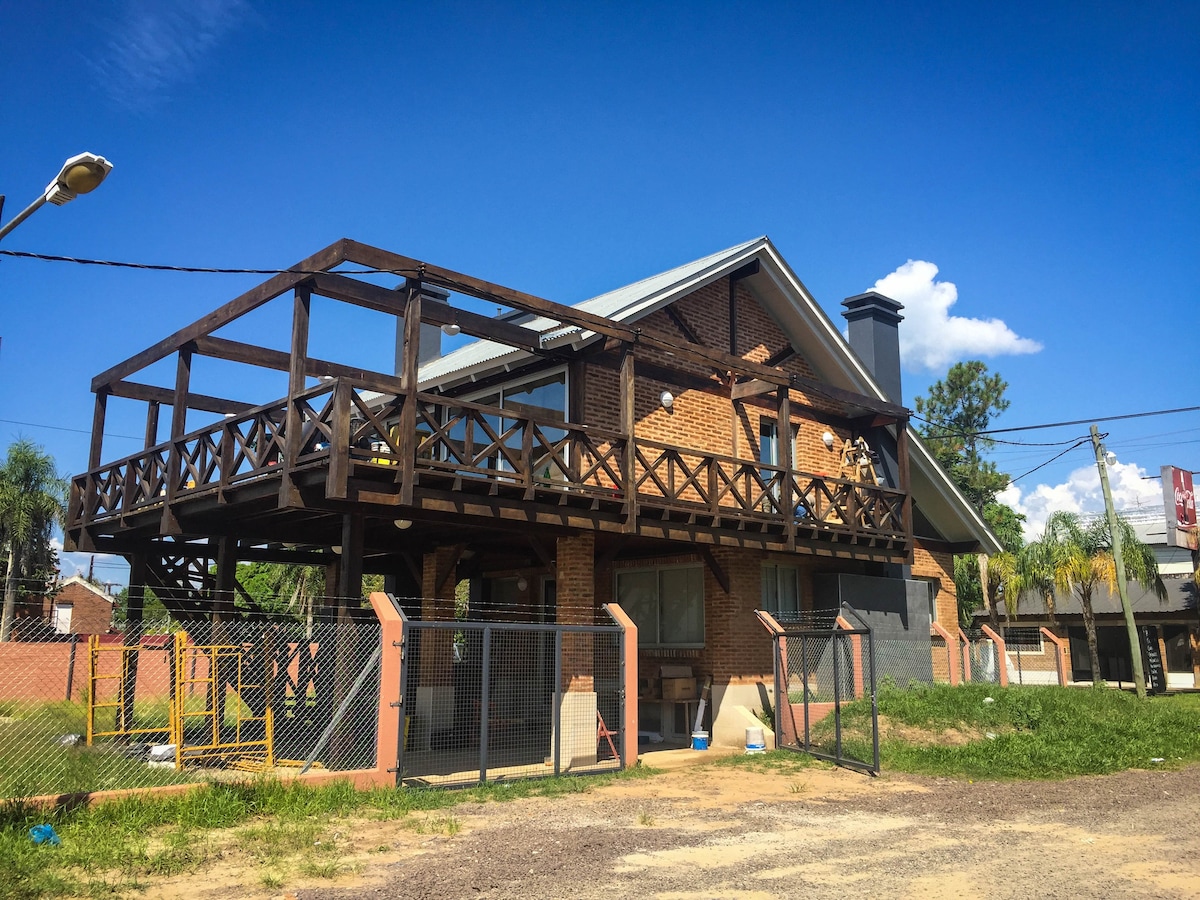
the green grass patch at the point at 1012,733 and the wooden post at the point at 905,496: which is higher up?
the wooden post at the point at 905,496

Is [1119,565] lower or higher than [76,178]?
lower

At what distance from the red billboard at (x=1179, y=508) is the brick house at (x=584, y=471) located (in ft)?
37.0

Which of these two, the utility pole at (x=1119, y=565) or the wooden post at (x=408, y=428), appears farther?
the utility pole at (x=1119, y=565)

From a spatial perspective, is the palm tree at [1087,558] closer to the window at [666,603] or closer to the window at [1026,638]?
the window at [1026,638]

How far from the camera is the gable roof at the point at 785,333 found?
639 inches

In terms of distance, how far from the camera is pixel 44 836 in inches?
310

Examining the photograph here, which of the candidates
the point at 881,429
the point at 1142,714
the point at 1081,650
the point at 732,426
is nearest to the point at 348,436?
the point at 732,426

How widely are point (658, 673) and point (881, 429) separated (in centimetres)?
771

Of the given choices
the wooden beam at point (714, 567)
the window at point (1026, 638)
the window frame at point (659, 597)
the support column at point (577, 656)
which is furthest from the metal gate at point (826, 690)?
the window at point (1026, 638)

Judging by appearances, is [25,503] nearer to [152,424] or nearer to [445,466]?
[152,424]

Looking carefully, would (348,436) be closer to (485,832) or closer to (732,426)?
(485,832)

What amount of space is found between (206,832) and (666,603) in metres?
10.3

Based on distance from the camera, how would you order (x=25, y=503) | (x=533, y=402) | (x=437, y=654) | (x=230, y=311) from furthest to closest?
(x=25, y=503)
(x=437, y=654)
(x=533, y=402)
(x=230, y=311)

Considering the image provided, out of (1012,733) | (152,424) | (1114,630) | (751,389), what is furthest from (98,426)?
(1114,630)
